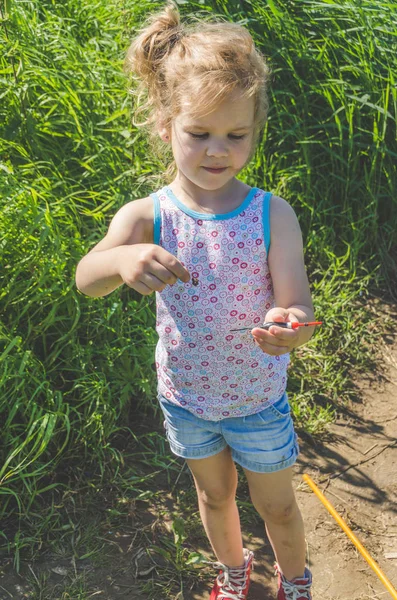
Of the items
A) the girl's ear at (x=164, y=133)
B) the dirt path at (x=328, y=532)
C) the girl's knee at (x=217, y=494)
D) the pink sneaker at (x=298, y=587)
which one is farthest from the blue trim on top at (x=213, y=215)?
the dirt path at (x=328, y=532)

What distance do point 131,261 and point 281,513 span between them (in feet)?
2.93

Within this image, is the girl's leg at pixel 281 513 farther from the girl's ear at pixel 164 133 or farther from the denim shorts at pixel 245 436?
the girl's ear at pixel 164 133

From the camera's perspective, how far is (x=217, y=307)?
2.11 metres

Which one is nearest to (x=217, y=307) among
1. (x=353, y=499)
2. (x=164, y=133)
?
(x=164, y=133)

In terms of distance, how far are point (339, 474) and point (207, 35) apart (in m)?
1.77

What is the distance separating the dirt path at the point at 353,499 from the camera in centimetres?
278

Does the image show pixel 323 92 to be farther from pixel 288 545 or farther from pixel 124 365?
pixel 288 545

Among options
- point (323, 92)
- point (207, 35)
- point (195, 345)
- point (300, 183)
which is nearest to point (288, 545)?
point (195, 345)

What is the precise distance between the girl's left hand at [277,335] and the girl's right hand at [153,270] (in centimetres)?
22

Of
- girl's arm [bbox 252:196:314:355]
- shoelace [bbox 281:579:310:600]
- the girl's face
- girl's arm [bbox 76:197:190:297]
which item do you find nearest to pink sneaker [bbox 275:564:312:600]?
shoelace [bbox 281:579:310:600]

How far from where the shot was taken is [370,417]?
11.3ft

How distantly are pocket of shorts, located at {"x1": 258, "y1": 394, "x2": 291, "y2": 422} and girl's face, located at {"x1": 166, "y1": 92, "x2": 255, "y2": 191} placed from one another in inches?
23.7

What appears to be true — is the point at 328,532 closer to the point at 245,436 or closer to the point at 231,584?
the point at 231,584

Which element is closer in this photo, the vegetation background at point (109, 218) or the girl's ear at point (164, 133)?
the girl's ear at point (164, 133)
